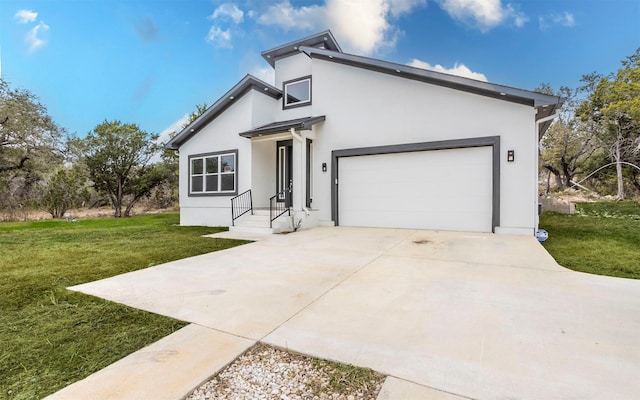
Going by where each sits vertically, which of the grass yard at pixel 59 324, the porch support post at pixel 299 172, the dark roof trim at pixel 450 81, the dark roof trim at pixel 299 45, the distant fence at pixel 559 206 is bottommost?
the grass yard at pixel 59 324

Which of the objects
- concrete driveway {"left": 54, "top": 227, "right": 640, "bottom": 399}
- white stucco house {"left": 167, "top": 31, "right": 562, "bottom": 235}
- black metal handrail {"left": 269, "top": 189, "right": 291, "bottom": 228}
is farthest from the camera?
black metal handrail {"left": 269, "top": 189, "right": 291, "bottom": 228}

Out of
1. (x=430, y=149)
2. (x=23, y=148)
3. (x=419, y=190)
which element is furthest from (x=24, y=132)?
(x=430, y=149)

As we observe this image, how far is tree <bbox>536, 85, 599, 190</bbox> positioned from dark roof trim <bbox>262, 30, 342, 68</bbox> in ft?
57.8

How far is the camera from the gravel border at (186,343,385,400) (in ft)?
5.10

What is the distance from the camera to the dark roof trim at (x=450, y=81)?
652 cm

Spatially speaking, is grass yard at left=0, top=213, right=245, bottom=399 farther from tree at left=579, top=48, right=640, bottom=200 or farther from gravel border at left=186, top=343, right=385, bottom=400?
tree at left=579, top=48, right=640, bottom=200

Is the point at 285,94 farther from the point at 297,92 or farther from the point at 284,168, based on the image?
the point at 284,168

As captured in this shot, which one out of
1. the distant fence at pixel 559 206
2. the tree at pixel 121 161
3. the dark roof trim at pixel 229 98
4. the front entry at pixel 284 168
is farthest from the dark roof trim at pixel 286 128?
the tree at pixel 121 161

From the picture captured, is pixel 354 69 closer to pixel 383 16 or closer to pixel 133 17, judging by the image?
pixel 383 16

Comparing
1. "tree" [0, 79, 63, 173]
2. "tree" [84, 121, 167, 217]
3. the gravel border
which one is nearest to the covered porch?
the gravel border

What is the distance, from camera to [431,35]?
13.1 metres

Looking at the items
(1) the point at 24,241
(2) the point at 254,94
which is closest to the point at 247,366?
(1) the point at 24,241

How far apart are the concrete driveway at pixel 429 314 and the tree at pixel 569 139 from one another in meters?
20.5

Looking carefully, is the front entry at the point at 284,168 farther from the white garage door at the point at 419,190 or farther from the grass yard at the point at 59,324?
the grass yard at the point at 59,324
